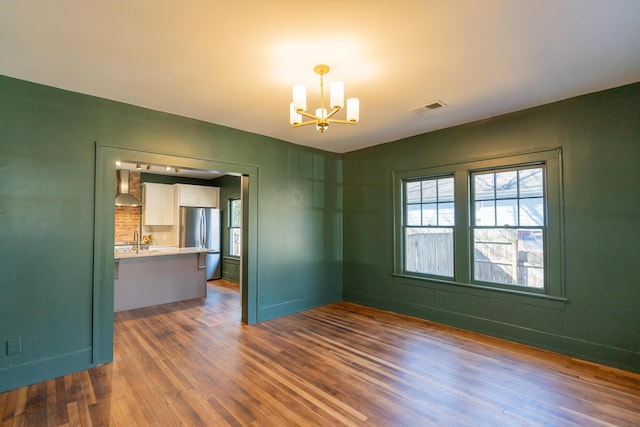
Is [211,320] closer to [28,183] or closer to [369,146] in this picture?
[28,183]

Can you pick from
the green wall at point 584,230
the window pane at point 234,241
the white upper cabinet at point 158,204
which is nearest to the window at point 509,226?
the green wall at point 584,230

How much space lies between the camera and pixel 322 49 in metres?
2.38

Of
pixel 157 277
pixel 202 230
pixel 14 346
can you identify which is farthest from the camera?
pixel 202 230

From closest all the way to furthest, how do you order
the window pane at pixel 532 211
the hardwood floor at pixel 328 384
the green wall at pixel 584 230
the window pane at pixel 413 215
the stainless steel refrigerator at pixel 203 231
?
the hardwood floor at pixel 328 384
the green wall at pixel 584 230
the window pane at pixel 532 211
the window pane at pixel 413 215
the stainless steel refrigerator at pixel 203 231

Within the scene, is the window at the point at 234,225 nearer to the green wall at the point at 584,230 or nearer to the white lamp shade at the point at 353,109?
the green wall at the point at 584,230

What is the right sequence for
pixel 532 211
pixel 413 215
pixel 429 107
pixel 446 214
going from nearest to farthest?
pixel 429 107, pixel 532 211, pixel 446 214, pixel 413 215

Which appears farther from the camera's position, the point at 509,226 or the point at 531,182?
the point at 509,226

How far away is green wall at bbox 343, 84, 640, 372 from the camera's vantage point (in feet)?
9.86

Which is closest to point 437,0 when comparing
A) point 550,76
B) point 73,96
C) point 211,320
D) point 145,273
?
point 550,76

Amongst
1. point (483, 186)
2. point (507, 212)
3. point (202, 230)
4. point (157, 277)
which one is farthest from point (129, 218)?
point (507, 212)

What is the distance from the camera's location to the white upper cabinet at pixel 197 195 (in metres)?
7.52

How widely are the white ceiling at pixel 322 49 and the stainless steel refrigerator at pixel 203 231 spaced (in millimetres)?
4227

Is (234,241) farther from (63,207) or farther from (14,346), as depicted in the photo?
(14,346)

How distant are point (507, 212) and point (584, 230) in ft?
2.55
